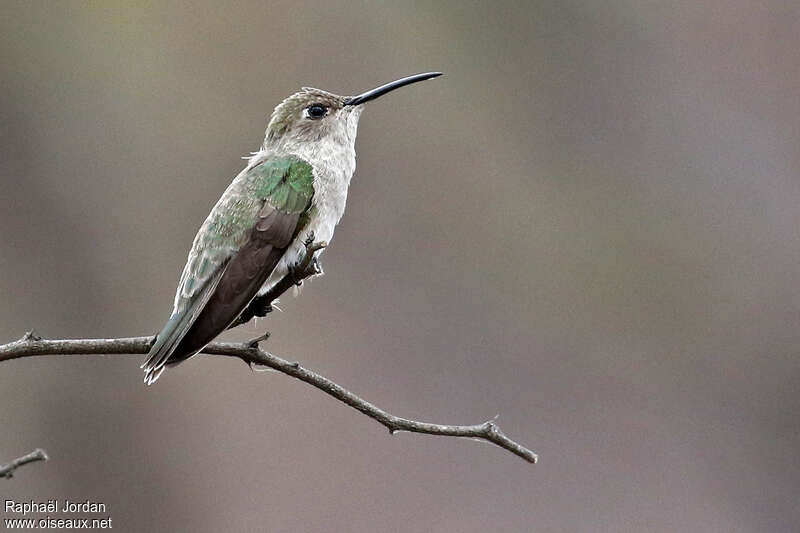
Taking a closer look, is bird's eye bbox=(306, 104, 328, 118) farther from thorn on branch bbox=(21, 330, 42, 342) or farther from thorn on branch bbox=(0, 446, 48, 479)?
thorn on branch bbox=(0, 446, 48, 479)

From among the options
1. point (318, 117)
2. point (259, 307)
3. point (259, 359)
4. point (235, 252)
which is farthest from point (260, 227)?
point (318, 117)

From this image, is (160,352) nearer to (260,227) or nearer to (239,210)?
(260,227)

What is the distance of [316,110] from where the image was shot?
195 inches

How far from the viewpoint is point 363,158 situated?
12.3 metres

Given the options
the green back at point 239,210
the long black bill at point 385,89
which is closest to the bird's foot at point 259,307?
the green back at point 239,210

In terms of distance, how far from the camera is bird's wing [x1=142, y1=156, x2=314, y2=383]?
3.44m

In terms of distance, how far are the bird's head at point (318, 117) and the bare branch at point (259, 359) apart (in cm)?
180

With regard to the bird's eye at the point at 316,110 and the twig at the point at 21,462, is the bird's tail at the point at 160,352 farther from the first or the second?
the bird's eye at the point at 316,110

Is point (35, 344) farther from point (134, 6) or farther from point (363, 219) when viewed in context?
point (134, 6)

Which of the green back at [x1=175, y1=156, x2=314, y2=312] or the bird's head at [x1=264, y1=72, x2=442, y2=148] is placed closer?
the green back at [x1=175, y1=156, x2=314, y2=312]

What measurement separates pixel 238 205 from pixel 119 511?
21.0 feet

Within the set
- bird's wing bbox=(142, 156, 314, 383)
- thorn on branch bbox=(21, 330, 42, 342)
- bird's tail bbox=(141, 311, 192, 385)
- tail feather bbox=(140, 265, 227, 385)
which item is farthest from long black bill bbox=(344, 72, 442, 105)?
thorn on branch bbox=(21, 330, 42, 342)

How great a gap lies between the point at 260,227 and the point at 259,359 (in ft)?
3.02

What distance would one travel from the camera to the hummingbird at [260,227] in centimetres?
350
